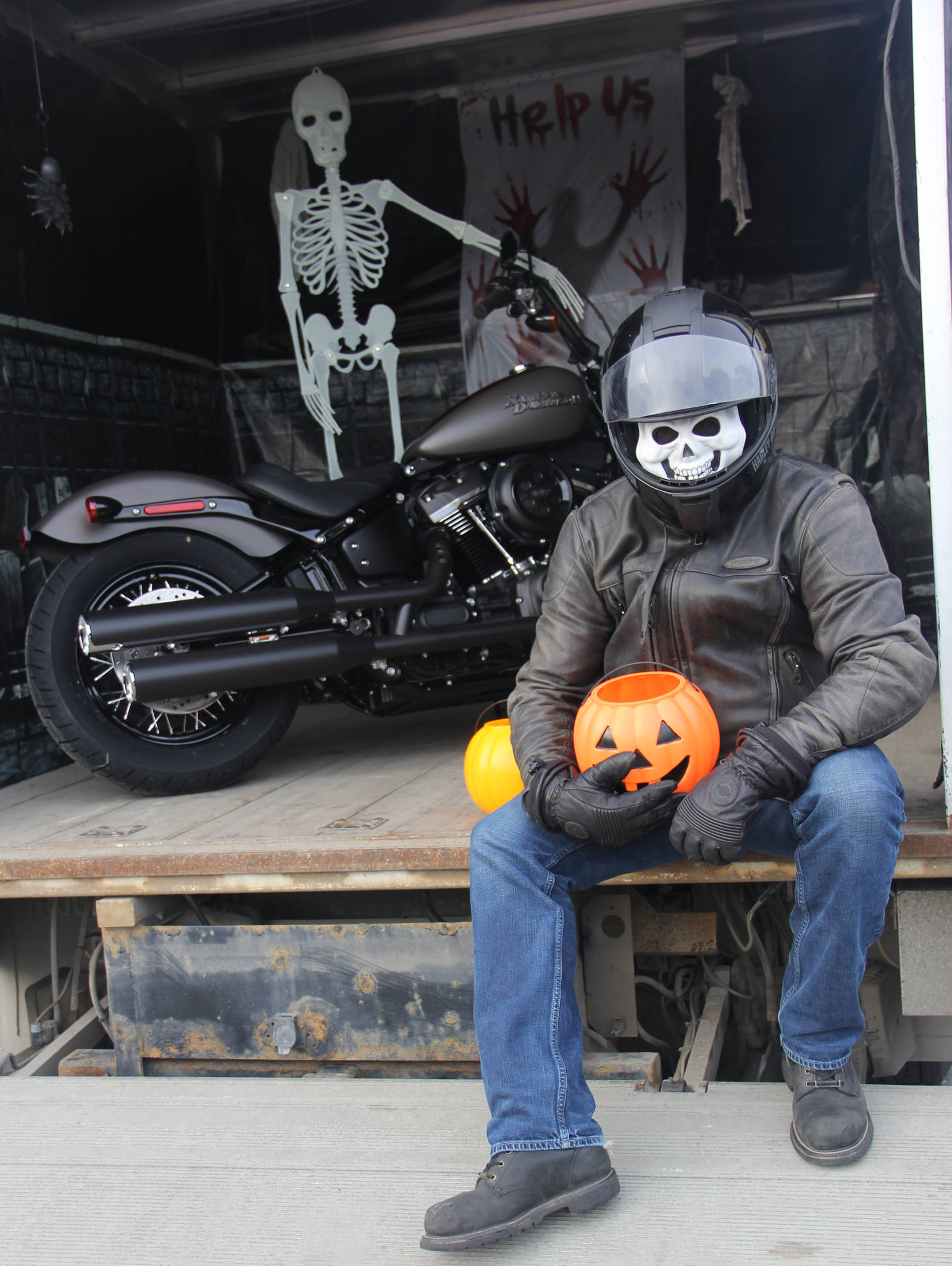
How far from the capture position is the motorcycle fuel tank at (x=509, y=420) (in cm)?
336

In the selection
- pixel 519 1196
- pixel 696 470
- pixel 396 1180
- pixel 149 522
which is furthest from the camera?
pixel 149 522

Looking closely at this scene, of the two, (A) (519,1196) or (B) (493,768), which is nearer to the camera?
(A) (519,1196)

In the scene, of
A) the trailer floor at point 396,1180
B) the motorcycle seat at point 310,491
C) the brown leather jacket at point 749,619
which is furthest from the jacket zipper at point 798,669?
the motorcycle seat at point 310,491

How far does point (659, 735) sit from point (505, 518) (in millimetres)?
1561

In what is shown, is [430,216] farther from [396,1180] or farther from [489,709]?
[396,1180]

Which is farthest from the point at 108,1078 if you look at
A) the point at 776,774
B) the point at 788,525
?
the point at 788,525

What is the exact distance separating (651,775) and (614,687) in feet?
0.72

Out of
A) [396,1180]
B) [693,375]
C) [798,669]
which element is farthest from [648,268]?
[396,1180]

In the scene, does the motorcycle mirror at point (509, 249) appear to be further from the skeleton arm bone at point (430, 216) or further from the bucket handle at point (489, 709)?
the bucket handle at point (489, 709)

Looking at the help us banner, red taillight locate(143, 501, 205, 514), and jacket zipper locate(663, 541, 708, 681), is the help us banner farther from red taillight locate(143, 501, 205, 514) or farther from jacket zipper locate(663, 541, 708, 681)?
jacket zipper locate(663, 541, 708, 681)

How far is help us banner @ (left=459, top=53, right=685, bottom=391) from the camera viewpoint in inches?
173

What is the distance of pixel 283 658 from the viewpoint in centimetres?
318

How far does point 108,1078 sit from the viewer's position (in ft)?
8.14

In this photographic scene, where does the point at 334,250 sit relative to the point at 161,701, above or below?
above
